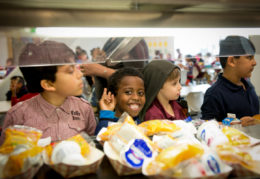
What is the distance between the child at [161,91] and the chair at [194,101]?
19 cm

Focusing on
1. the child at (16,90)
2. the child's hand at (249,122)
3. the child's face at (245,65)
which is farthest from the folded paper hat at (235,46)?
the child at (16,90)

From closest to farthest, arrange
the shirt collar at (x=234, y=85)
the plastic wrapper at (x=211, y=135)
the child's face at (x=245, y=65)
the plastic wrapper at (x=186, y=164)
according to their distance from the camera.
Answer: the plastic wrapper at (x=186, y=164)
the plastic wrapper at (x=211, y=135)
the child's face at (x=245, y=65)
the shirt collar at (x=234, y=85)

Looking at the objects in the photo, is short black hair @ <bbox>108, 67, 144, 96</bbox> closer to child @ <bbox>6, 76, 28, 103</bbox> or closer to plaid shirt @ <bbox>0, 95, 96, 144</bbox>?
plaid shirt @ <bbox>0, 95, 96, 144</bbox>

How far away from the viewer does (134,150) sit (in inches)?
30.9

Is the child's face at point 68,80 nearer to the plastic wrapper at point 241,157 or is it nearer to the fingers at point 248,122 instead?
the plastic wrapper at point 241,157

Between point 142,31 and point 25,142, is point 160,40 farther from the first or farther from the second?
point 25,142

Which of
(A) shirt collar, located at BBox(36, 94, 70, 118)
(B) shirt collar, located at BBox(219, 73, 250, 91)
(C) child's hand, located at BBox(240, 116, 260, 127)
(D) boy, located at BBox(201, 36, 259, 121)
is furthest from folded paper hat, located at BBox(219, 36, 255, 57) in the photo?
(A) shirt collar, located at BBox(36, 94, 70, 118)

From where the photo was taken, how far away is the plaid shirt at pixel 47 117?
3.50ft

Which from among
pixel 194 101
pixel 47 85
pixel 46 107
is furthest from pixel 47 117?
pixel 194 101

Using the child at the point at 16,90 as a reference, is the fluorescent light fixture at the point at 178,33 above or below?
above

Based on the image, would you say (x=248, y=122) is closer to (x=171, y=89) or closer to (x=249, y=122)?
(x=249, y=122)

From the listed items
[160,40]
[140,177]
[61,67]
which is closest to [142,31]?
[160,40]

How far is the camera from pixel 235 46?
970mm

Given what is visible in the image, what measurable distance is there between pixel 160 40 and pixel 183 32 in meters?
0.11
